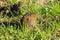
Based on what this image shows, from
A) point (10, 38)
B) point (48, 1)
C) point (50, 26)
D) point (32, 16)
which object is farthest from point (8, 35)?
point (48, 1)

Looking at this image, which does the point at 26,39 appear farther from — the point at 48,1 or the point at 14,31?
the point at 48,1

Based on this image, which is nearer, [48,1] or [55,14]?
[55,14]

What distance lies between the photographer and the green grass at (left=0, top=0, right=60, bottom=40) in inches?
165

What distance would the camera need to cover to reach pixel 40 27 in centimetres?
449

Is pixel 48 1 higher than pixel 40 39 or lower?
higher

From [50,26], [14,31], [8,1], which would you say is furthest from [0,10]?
[50,26]

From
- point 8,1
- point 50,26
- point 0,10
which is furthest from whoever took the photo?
point 8,1

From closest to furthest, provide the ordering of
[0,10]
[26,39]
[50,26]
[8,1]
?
[26,39] → [50,26] → [0,10] → [8,1]

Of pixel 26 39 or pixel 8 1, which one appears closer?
pixel 26 39

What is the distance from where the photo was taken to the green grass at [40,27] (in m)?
4.20

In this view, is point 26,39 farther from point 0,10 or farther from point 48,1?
point 48,1

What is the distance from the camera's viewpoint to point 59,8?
4988mm

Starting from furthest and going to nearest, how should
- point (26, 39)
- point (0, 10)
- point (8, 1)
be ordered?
point (8, 1)
point (0, 10)
point (26, 39)

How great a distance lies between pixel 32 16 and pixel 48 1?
1119 millimetres
